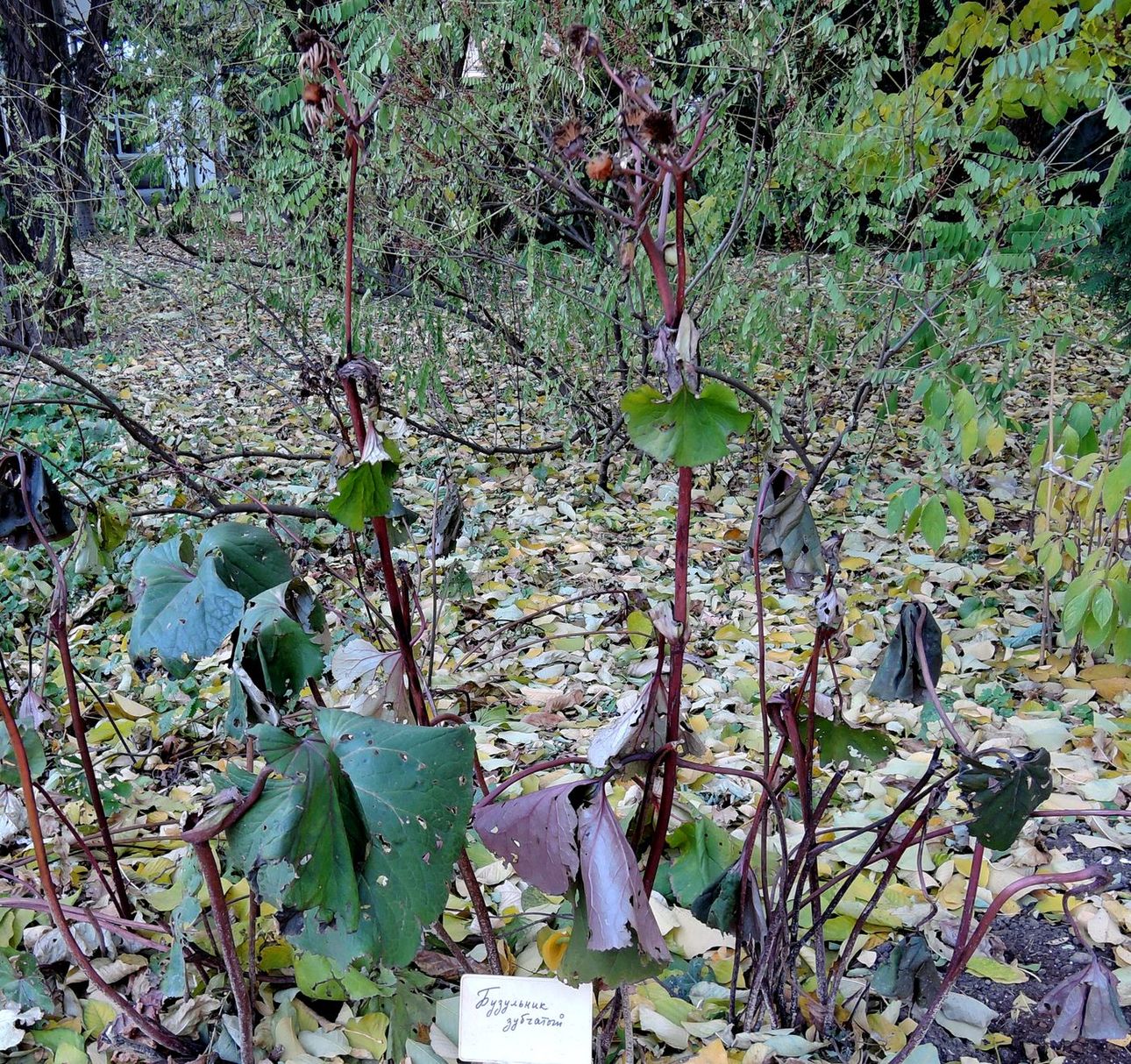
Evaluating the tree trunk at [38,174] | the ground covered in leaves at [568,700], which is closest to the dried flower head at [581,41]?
the ground covered in leaves at [568,700]

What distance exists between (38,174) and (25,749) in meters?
3.80

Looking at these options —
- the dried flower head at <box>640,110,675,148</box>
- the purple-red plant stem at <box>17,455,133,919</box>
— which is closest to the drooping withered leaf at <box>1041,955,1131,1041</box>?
the dried flower head at <box>640,110,675,148</box>

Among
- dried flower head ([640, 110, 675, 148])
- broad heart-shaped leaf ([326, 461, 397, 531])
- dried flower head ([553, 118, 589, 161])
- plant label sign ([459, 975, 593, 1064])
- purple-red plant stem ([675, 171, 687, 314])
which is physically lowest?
plant label sign ([459, 975, 593, 1064])

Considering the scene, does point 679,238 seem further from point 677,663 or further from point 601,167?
point 677,663

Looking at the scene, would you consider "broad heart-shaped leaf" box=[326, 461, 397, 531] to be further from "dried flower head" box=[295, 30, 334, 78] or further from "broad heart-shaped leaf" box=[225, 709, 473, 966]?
"dried flower head" box=[295, 30, 334, 78]

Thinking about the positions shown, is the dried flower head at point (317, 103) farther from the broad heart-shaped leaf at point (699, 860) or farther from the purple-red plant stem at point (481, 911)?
the broad heart-shaped leaf at point (699, 860)

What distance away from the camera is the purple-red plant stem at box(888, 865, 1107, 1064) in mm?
882

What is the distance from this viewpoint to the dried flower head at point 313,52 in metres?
0.88

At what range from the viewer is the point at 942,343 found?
2.54 m

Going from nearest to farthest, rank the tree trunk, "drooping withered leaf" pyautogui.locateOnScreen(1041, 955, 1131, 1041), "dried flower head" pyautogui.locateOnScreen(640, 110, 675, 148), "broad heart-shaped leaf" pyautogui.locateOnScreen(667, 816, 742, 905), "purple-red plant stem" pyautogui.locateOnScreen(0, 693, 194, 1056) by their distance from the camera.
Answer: "dried flower head" pyautogui.locateOnScreen(640, 110, 675, 148) → "drooping withered leaf" pyautogui.locateOnScreen(1041, 955, 1131, 1041) → "purple-red plant stem" pyautogui.locateOnScreen(0, 693, 194, 1056) → "broad heart-shaped leaf" pyautogui.locateOnScreen(667, 816, 742, 905) → the tree trunk

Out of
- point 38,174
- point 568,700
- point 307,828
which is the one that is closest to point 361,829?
point 307,828

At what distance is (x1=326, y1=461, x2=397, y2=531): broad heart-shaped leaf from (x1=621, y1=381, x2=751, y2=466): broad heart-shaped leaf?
0.25 meters

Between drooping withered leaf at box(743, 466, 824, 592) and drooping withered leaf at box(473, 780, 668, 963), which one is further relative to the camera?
drooping withered leaf at box(743, 466, 824, 592)

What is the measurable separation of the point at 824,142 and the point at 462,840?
2.34 meters
